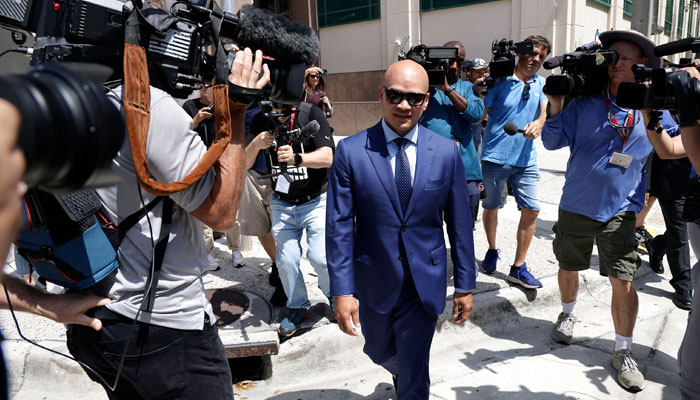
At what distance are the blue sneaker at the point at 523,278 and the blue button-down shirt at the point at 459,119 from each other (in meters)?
0.95

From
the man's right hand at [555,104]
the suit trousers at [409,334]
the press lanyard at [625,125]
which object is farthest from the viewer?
the man's right hand at [555,104]

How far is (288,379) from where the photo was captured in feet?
12.5

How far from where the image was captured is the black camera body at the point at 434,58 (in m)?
4.56

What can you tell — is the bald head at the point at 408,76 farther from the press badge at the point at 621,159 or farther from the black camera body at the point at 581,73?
the press badge at the point at 621,159

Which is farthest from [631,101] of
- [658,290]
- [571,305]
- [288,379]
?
[658,290]

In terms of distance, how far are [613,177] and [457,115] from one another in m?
1.72

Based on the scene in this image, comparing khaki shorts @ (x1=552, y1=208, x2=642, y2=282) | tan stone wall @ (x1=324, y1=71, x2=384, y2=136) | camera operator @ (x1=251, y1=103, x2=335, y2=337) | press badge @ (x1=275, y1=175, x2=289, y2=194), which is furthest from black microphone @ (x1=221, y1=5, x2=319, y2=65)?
tan stone wall @ (x1=324, y1=71, x2=384, y2=136)

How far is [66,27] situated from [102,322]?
96cm

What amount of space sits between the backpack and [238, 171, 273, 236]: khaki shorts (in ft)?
9.42

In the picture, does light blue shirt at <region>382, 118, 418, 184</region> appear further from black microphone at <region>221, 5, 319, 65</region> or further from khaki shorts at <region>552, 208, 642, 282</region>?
khaki shorts at <region>552, 208, 642, 282</region>

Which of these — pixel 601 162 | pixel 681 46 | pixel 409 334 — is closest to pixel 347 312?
pixel 409 334

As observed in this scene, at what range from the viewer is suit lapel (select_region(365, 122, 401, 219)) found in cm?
276

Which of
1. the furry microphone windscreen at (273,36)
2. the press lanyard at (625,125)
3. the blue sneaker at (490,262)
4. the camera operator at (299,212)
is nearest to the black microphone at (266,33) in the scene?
the furry microphone windscreen at (273,36)

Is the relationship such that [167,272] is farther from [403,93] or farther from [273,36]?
[403,93]
